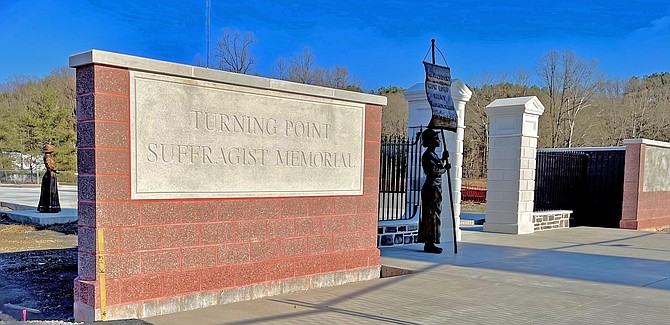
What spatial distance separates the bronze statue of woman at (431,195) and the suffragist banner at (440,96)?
0.33 metres

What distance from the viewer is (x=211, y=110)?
5430 millimetres

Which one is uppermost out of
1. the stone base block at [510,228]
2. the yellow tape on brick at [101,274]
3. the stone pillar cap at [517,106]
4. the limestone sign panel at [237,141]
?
the stone pillar cap at [517,106]

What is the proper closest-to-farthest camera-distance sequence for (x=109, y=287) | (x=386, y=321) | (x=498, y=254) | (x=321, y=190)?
1. (x=109, y=287)
2. (x=386, y=321)
3. (x=321, y=190)
4. (x=498, y=254)

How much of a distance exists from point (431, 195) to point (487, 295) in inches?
119

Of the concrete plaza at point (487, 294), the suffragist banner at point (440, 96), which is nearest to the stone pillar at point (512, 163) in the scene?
the concrete plaza at point (487, 294)

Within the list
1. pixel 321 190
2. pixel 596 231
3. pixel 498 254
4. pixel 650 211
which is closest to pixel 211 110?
pixel 321 190

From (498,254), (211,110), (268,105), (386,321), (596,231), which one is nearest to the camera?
(386,321)

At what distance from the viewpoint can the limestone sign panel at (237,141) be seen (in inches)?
196

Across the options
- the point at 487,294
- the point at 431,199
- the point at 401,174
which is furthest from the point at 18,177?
the point at 487,294

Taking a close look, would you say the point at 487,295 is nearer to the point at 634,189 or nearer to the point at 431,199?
the point at 431,199

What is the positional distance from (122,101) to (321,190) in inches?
108

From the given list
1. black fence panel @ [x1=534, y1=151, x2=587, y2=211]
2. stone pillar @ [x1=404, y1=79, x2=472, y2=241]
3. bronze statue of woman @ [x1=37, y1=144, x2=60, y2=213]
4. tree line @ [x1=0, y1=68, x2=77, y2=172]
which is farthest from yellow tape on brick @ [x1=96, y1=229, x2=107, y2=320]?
tree line @ [x1=0, y1=68, x2=77, y2=172]

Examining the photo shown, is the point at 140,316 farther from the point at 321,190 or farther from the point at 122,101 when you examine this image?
the point at 321,190

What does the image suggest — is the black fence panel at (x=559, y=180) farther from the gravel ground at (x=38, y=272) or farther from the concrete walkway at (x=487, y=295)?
the gravel ground at (x=38, y=272)
